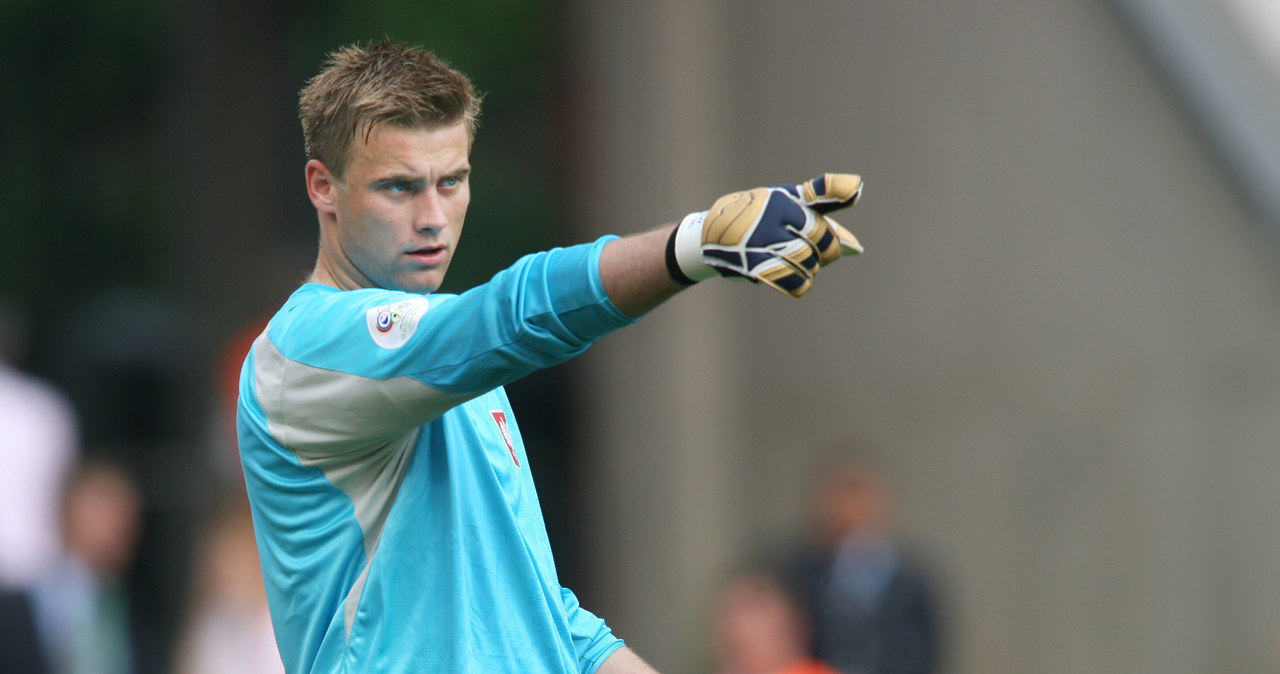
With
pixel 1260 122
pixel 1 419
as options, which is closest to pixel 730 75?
pixel 1260 122

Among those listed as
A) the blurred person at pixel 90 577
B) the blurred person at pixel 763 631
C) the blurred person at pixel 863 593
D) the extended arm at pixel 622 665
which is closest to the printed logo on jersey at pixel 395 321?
the extended arm at pixel 622 665

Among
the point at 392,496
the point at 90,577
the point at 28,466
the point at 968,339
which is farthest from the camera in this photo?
the point at 968,339

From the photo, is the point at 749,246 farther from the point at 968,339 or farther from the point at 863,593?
the point at 968,339

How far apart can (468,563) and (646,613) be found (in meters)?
8.53

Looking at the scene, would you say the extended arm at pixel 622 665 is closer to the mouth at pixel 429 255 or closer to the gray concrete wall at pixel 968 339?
the mouth at pixel 429 255

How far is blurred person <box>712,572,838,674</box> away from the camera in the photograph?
7.95 metres

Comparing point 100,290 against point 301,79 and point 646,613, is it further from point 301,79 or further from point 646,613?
point 646,613

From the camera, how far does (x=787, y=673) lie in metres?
7.85

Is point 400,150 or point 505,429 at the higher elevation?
point 400,150

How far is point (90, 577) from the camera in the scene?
8508mm

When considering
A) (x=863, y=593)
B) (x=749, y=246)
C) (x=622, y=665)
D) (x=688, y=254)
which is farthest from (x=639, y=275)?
(x=863, y=593)

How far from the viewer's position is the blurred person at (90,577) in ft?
27.3

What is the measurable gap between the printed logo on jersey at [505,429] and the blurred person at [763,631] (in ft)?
15.3

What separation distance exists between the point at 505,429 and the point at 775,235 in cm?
112
